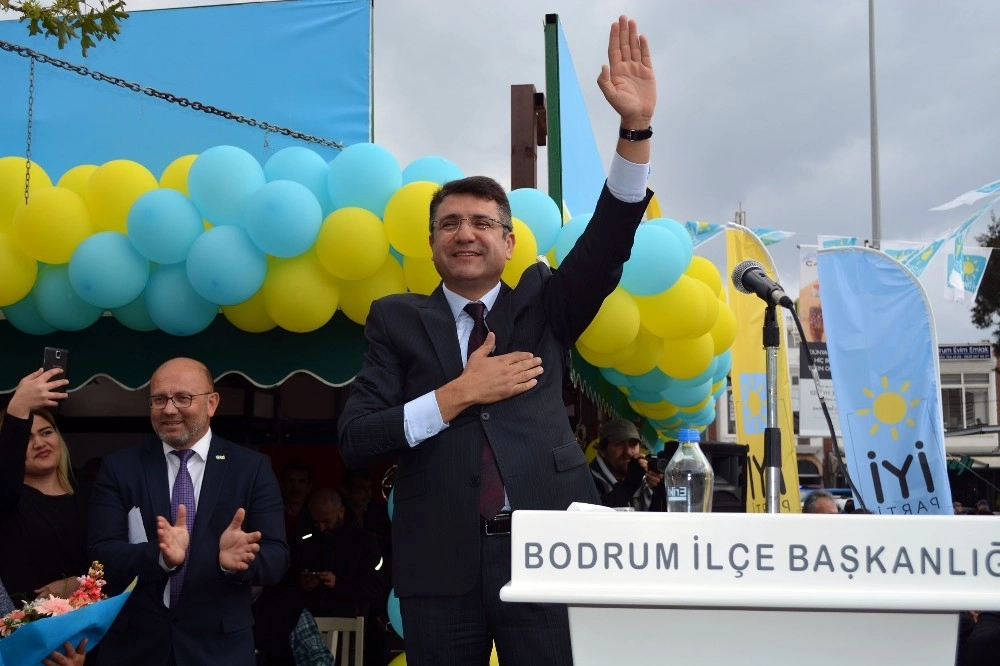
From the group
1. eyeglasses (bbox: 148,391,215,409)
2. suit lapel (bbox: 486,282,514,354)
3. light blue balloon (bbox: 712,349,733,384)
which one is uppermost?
suit lapel (bbox: 486,282,514,354)

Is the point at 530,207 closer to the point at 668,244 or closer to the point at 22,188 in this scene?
the point at 668,244

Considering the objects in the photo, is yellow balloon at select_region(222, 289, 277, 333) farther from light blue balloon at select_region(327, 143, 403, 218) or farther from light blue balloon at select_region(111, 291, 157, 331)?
light blue balloon at select_region(327, 143, 403, 218)

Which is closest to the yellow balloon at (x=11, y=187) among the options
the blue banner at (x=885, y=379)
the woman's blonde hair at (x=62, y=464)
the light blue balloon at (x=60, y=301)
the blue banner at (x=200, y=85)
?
the light blue balloon at (x=60, y=301)

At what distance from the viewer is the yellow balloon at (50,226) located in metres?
4.39

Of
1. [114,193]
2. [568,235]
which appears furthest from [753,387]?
[114,193]

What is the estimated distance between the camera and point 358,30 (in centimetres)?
657

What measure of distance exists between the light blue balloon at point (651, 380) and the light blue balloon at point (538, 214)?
4.79ft

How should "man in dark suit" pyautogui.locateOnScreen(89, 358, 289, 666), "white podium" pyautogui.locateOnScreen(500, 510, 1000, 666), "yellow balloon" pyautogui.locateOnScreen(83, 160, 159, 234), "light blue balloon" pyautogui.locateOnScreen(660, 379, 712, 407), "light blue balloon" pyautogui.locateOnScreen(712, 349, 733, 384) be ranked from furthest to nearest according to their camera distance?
"light blue balloon" pyautogui.locateOnScreen(712, 349, 733, 384) < "light blue balloon" pyautogui.locateOnScreen(660, 379, 712, 407) < "yellow balloon" pyautogui.locateOnScreen(83, 160, 159, 234) < "man in dark suit" pyautogui.locateOnScreen(89, 358, 289, 666) < "white podium" pyautogui.locateOnScreen(500, 510, 1000, 666)

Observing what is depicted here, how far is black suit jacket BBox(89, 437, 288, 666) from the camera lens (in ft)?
9.94

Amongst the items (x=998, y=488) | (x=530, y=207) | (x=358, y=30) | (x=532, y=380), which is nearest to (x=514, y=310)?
(x=532, y=380)

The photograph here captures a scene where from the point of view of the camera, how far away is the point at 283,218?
4195mm

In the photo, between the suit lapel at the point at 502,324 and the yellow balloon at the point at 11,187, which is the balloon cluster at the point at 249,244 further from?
the suit lapel at the point at 502,324

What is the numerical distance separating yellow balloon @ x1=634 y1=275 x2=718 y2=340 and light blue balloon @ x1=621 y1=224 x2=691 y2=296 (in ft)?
0.42

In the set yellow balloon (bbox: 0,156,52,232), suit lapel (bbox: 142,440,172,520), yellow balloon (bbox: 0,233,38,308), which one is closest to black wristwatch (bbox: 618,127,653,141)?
suit lapel (bbox: 142,440,172,520)
